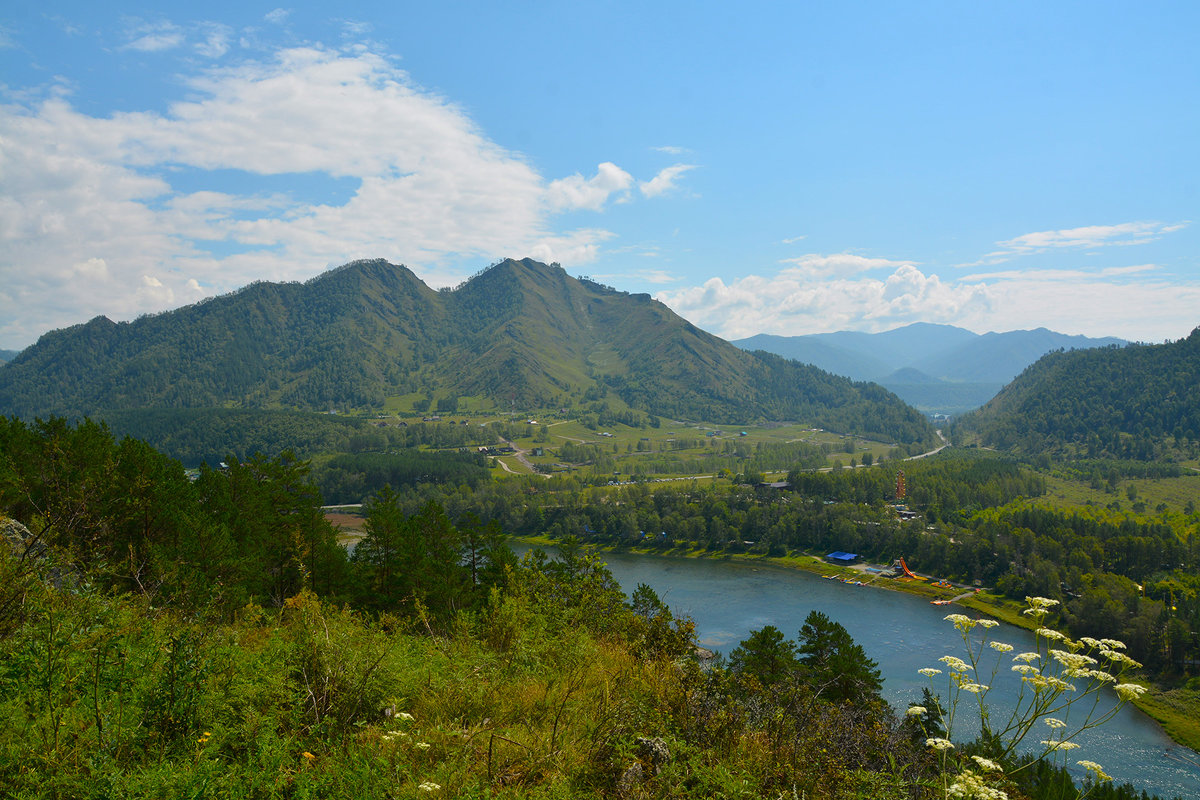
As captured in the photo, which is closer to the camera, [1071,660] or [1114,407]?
[1071,660]

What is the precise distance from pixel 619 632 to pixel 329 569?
16.1 m

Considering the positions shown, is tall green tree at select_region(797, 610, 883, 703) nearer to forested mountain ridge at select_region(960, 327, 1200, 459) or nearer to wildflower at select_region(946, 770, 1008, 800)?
wildflower at select_region(946, 770, 1008, 800)

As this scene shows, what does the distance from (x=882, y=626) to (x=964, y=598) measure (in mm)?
16381

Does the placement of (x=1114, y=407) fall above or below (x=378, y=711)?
above

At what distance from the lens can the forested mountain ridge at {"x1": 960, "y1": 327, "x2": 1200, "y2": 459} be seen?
138000 mm

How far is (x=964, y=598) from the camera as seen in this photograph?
208 ft

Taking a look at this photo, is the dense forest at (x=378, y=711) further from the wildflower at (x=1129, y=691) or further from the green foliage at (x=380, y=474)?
the green foliage at (x=380, y=474)

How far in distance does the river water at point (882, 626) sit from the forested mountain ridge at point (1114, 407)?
369ft

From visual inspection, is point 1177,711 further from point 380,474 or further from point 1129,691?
point 380,474


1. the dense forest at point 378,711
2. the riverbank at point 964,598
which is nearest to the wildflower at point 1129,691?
the dense forest at point 378,711

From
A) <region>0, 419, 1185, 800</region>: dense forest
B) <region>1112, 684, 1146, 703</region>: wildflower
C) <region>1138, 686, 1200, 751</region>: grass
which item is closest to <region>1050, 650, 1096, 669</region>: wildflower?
<region>1112, 684, 1146, 703</region>: wildflower

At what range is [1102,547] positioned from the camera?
212 feet

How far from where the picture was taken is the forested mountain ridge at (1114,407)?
453 ft

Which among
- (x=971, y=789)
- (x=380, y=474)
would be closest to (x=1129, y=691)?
(x=971, y=789)
